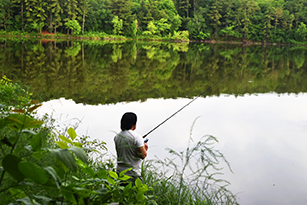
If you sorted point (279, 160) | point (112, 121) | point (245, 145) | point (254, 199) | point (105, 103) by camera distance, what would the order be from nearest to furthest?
point (254, 199) < point (279, 160) < point (245, 145) < point (112, 121) < point (105, 103)

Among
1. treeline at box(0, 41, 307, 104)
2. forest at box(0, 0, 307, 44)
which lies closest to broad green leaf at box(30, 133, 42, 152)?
treeline at box(0, 41, 307, 104)

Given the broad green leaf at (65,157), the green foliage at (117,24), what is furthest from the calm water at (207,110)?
the green foliage at (117,24)

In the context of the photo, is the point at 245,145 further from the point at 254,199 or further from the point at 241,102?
the point at 241,102

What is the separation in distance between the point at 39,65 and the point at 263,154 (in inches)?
462

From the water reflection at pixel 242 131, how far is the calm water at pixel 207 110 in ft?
0.04

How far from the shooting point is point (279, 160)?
525 centimetres

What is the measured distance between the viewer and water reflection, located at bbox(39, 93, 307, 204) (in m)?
4.46

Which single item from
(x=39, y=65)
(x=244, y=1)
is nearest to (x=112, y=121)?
(x=39, y=65)

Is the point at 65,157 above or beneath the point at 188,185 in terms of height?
above

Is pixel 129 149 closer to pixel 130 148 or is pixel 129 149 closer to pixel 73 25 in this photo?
pixel 130 148

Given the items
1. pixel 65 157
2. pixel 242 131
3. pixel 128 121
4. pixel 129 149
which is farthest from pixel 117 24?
pixel 65 157

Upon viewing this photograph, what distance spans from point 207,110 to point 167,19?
160 feet

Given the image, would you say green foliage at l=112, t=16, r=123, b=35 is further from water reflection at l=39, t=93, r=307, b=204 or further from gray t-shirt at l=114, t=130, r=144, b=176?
gray t-shirt at l=114, t=130, r=144, b=176

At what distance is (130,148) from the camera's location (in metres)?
3.03
